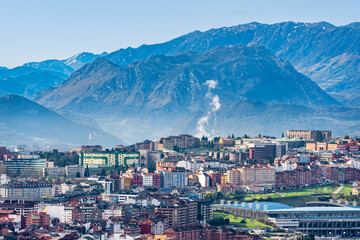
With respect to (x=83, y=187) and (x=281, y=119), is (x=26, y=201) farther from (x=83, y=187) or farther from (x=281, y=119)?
(x=281, y=119)

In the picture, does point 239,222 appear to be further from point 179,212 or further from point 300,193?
point 300,193

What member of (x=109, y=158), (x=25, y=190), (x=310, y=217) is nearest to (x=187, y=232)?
(x=310, y=217)

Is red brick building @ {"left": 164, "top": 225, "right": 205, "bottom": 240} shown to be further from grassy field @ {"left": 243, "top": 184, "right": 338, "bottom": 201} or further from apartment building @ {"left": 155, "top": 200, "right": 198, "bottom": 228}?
grassy field @ {"left": 243, "top": 184, "right": 338, "bottom": 201}

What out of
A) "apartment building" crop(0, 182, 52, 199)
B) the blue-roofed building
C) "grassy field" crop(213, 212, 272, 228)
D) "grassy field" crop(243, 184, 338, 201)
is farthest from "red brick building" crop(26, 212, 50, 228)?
"grassy field" crop(243, 184, 338, 201)

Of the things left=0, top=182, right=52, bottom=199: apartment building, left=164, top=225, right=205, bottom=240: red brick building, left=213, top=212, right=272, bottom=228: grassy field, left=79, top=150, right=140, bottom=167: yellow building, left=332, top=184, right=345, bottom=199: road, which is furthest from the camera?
left=79, top=150, right=140, bottom=167: yellow building

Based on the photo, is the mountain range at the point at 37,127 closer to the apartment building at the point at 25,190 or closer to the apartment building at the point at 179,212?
the apartment building at the point at 25,190

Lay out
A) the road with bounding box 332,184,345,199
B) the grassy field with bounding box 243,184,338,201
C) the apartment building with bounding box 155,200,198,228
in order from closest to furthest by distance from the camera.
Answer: the apartment building with bounding box 155,200,198,228 → the grassy field with bounding box 243,184,338,201 → the road with bounding box 332,184,345,199

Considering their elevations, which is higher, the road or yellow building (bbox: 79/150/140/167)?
yellow building (bbox: 79/150/140/167)
